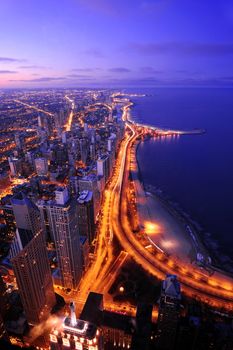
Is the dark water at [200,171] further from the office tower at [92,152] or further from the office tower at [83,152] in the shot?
the office tower at [83,152]

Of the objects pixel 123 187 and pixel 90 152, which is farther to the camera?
pixel 90 152

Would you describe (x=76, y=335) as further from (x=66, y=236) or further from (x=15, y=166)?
(x=15, y=166)

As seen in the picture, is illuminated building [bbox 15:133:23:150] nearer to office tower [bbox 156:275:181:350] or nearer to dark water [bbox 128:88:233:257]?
dark water [bbox 128:88:233:257]

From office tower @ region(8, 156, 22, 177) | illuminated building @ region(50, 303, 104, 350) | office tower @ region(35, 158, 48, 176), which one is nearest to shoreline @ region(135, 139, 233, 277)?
office tower @ region(35, 158, 48, 176)

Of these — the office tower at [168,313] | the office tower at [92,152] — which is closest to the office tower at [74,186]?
the office tower at [92,152]

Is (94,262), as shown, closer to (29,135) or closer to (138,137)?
(138,137)

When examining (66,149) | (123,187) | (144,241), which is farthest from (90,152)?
(144,241)

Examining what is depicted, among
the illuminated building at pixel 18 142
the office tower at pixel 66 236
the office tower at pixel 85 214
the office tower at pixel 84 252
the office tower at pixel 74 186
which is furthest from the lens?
the illuminated building at pixel 18 142
